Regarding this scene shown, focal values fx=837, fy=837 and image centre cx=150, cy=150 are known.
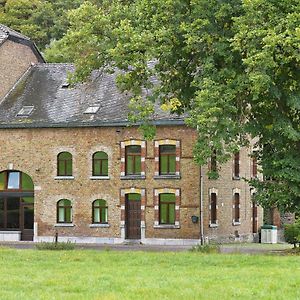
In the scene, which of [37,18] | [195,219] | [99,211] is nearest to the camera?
[195,219]

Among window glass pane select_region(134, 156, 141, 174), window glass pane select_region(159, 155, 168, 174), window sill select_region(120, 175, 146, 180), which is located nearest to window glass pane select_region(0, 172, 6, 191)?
window sill select_region(120, 175, 146, 180)

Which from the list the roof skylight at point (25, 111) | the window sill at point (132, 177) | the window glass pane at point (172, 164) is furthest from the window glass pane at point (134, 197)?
the roof skylight at point (25, 111)

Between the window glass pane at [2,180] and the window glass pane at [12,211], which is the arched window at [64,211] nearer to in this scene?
the window glass pane at [12,211]

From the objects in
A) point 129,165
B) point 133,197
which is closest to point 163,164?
point 129,165

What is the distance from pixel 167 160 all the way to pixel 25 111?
8937 millimetres

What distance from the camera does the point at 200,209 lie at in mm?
43562

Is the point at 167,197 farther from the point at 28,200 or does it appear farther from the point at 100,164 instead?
the point at 28,200

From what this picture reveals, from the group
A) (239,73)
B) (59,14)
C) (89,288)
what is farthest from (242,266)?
(59,14)

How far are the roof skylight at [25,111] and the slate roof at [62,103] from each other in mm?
207

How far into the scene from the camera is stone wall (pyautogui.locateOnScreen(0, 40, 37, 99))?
48.7m

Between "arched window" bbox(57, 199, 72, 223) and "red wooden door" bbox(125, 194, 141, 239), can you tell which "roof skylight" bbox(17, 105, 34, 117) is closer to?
"arched window" bbox(57, 199, 72, 223)

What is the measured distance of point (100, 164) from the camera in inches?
1799

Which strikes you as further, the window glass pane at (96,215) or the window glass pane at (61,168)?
the window glass pane at (61,168)

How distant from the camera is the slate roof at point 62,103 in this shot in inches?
1784
